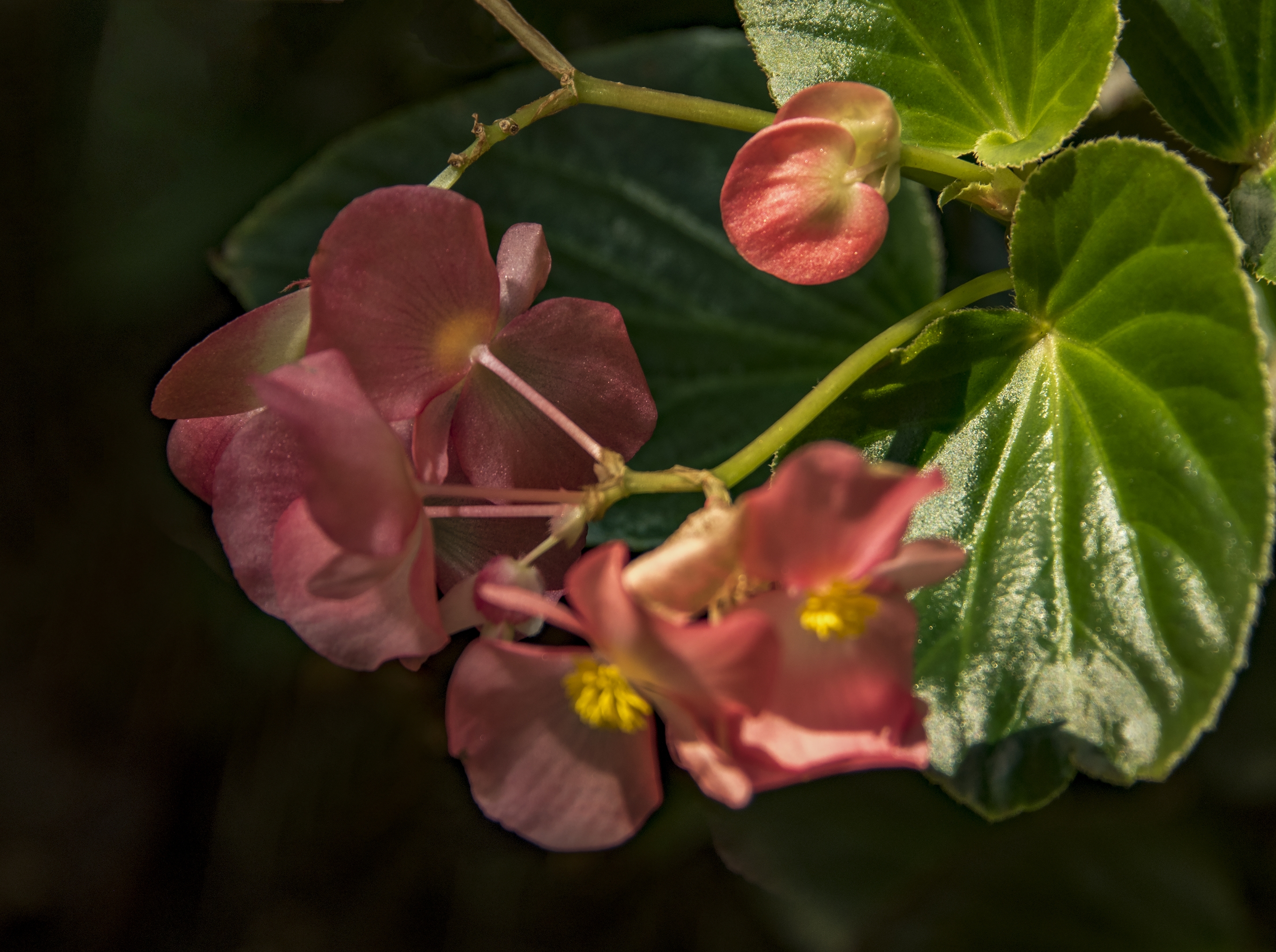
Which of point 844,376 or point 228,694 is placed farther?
point 228,694

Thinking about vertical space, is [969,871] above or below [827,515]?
below

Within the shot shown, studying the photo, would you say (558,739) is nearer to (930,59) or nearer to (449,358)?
(449,358)

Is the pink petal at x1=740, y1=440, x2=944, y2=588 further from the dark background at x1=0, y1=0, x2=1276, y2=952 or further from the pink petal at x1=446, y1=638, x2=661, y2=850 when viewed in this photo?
the dark background at x1=0, y1=0, x2=1276, y2=952

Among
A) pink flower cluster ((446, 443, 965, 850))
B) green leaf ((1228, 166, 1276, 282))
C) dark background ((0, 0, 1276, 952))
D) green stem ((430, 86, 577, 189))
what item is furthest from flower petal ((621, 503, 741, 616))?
dark background ((0, 0, 1276, 952))

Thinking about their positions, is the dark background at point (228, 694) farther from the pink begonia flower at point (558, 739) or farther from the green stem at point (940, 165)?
the pink begonia flower at point (558, 739)

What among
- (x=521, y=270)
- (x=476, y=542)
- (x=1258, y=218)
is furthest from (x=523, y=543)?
(x=1258, y=218)

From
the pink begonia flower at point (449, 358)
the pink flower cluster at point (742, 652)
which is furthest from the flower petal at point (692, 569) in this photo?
the pink begonia flower at point (449, 358)
